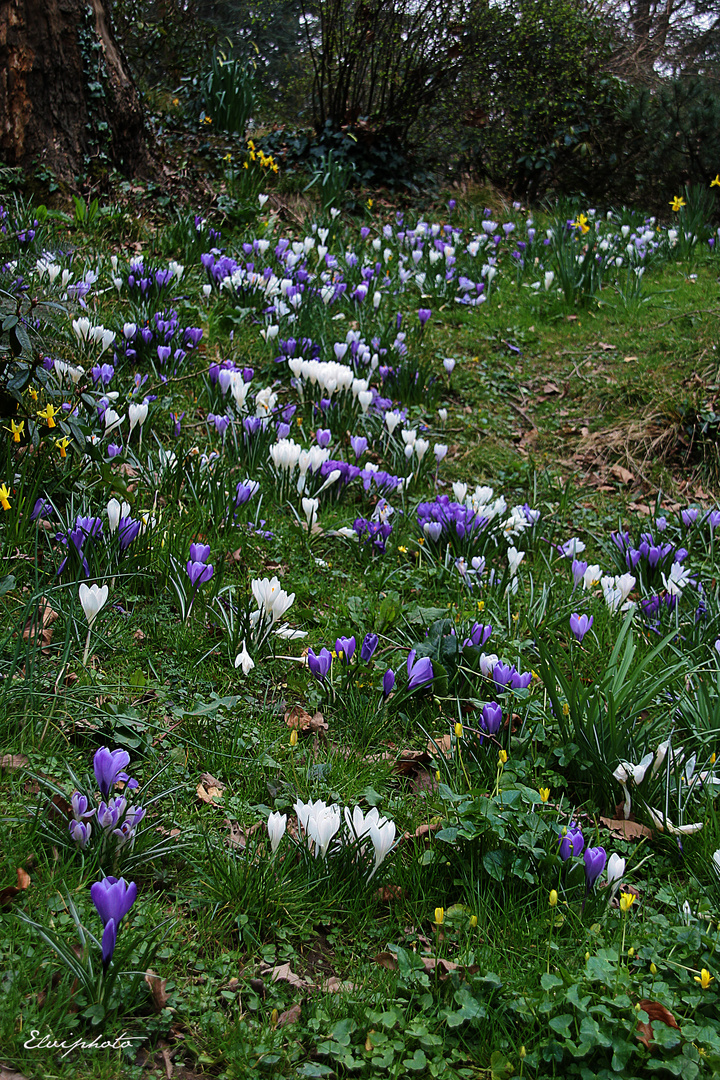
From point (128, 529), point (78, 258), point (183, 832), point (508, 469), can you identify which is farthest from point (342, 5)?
point (183, 832)

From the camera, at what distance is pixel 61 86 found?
17.6 ft

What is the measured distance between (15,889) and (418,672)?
1.17 meters

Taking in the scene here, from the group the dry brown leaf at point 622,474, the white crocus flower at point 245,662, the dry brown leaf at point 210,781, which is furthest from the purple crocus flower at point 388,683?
the dry brown leaf at point 622,474

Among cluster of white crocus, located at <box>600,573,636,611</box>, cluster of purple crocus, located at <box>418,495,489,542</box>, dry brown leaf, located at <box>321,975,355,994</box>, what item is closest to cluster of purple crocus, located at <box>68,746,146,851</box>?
dry brown leaf, located at <box>321,975,355,994</box>

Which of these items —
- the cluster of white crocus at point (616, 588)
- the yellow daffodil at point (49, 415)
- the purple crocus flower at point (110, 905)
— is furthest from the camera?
the cluster of white crocus at point (616, 588)

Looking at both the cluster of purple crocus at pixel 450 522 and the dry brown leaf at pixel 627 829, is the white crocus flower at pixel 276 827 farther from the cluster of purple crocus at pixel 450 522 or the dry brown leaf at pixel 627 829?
the cluster of purple crocus at pixel 450 522

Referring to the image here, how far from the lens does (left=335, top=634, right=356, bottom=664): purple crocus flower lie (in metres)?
2.26

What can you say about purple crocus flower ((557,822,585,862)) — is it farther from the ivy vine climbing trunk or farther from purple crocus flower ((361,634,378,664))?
the ivy vine climbing trunk

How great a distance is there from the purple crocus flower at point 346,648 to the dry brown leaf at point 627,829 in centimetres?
83

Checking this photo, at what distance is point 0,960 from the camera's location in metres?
1.32

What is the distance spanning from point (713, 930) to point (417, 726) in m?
0.92

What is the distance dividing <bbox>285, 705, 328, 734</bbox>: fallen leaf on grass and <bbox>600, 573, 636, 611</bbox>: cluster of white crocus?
1297mm

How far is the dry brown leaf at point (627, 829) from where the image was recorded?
1.92m

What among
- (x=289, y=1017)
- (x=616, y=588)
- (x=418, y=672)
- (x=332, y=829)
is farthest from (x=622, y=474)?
(x=289, y=1017)
